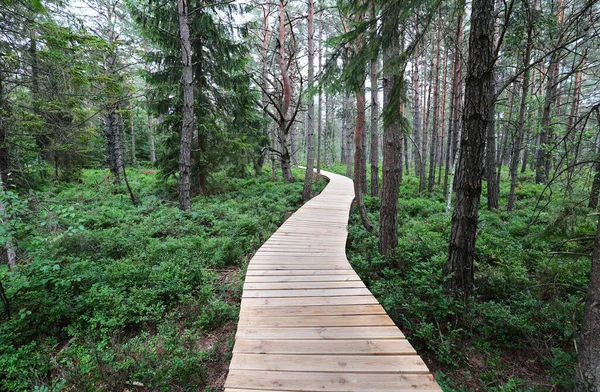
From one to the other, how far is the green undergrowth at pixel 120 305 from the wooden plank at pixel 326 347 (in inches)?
28.8

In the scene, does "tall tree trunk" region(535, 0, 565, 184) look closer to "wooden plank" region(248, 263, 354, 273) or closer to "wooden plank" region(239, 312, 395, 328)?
"wooden plank" region(239, 312, 395, 328)

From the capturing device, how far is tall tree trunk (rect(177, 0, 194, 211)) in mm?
8086

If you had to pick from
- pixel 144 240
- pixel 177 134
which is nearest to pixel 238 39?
pixel 177 134

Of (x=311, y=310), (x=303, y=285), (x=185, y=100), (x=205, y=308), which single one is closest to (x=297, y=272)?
(x=303, y=285)

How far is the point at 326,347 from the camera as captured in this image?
2570mm

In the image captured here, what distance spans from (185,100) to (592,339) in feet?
31.7

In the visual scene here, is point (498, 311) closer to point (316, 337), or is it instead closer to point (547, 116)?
point (316, 337)

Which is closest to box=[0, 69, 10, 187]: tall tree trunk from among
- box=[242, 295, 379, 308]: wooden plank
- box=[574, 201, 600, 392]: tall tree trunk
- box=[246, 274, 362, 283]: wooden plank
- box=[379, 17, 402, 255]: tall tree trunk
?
box=[246, 274, 362, 283]: wooden plank

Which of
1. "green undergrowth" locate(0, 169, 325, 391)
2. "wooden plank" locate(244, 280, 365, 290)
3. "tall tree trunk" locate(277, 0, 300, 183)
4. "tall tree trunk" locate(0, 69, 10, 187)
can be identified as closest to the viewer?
"green undergrowth" locate(0, 169, 325, 391)

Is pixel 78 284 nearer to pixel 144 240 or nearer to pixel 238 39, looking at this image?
pixel 144 240

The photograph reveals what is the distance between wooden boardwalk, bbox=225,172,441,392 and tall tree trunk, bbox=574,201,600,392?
134 centimetres

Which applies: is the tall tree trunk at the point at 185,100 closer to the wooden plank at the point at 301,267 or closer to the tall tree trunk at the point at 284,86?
the tall tree trunk at the point at 284,86

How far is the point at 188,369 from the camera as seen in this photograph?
2953 mm

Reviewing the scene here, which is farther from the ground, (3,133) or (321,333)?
(3,133)
